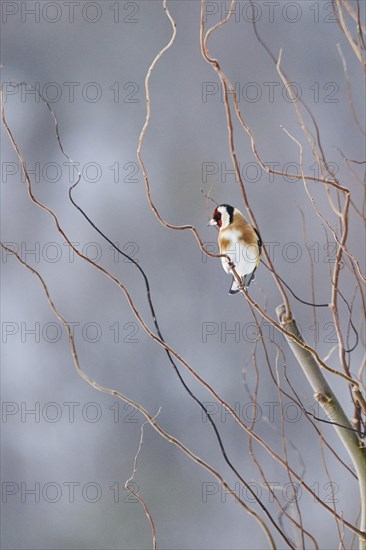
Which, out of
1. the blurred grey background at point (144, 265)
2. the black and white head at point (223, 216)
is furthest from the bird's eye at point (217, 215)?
the blurred grey background at point (144, 265)

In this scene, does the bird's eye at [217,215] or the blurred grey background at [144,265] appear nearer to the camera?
the bird's eye at [217,215]

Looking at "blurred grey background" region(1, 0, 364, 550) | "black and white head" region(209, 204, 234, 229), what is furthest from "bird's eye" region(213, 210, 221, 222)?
"blurred grey background" region(1, 0, 364, 550)

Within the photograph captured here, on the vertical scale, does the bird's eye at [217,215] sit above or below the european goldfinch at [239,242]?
above

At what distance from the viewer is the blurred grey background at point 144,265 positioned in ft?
8.18

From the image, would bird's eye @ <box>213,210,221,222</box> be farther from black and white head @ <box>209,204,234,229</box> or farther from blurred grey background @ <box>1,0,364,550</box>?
blurred grey background @ <box>1,0,364,550</box>

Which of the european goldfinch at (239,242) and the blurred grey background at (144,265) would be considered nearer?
the european goldfinch at (239,242)

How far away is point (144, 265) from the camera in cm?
254

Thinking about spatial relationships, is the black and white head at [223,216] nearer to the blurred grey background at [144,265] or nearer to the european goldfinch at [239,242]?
the european goldfinch at [239,242]

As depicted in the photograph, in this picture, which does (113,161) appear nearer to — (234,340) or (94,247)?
(94,247)

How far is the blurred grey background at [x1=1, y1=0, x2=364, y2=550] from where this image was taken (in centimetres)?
249

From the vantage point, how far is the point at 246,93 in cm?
253

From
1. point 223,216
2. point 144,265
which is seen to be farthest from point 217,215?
point 144,265

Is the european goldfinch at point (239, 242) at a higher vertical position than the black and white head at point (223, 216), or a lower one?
lower

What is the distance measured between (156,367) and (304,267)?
0.63 meters
